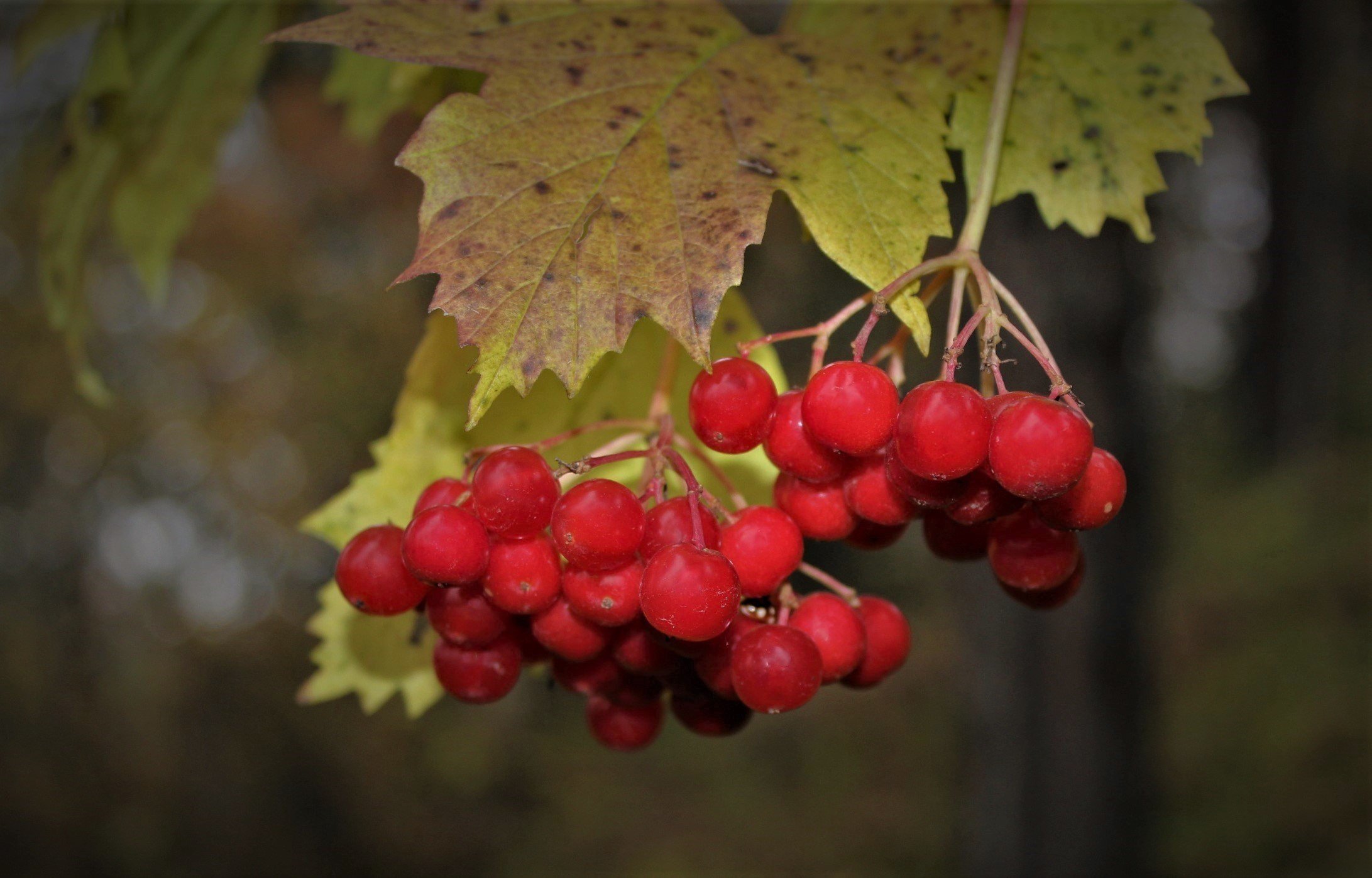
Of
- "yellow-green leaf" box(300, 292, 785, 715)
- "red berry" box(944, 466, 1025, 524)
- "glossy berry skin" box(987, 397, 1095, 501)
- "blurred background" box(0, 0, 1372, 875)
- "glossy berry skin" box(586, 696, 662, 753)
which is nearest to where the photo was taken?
"glossy berry skin" box(987, 397, 1095, 501)

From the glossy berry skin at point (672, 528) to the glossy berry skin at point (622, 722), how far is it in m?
0.25

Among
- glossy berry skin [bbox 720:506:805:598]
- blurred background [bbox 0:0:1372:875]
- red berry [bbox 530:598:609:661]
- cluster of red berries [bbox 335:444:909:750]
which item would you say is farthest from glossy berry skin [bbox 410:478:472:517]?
blurred background [bbox 0:0:1372:875]

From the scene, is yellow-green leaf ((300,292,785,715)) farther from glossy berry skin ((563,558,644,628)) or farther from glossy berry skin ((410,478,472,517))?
glossy berry skin ((563,558,644,628))

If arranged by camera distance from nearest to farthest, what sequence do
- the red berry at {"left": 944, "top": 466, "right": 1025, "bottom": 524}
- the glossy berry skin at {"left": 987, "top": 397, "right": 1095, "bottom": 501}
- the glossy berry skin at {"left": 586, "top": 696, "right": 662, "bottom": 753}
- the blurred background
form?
the glossy berry skin at {"left": 987, "top": 397, "right": 1095, "bottom": 501}, the red berry at {"left": 944, "top": 466, "right": 1025, "bottom": 524}, the glossy berry skin at {"left": 586, "top": 696, "right": 662, "bottom": 753}, the blurred background

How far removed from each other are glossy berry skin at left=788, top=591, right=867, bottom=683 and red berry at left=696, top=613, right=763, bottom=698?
5 cm

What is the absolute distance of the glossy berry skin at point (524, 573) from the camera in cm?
76

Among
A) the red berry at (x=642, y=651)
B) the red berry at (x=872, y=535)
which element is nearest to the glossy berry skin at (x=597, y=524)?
the red berry at (x=642, y=651)

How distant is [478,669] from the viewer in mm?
852

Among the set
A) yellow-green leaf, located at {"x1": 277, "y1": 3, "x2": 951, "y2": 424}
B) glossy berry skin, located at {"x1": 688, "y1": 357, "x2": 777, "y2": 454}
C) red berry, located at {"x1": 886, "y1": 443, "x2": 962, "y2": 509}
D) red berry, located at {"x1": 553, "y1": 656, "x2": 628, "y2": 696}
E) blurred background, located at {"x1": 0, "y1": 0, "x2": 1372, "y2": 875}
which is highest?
yellow-green leaf, located at {"x1": 277, "y1": 3, "x2": 951, "y2": 424}

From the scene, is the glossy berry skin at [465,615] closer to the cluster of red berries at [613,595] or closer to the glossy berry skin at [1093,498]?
the cluster of red berries at [613,595]

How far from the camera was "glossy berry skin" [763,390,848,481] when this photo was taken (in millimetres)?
750

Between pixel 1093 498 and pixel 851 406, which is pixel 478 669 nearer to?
pixel 851 406

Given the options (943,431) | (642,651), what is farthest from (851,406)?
(642,651)

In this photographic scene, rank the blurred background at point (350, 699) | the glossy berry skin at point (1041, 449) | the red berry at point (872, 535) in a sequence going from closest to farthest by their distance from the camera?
the glossy berry skin at point (1041, 449), the red berry at point (872, 535), the blurred background at point (350, 699)
